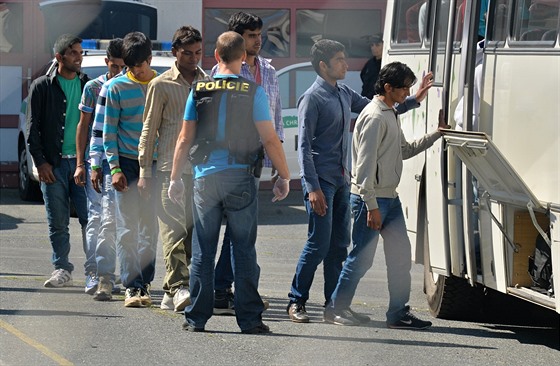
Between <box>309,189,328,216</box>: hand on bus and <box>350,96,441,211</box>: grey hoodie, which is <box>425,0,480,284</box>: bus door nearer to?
<box>350,96,441,211</box>: grey hoodie

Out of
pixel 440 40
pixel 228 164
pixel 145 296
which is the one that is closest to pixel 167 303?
pixel 145 296

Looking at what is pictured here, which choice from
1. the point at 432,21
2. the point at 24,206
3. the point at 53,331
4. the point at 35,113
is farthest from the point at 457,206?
the point at 24,206

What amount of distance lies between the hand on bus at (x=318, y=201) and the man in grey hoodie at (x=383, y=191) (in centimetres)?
20

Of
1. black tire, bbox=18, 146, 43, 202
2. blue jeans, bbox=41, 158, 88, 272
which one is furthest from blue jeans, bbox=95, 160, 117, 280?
black tire, bbox=18, 146, 43, 202

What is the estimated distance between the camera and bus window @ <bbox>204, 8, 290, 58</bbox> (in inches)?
669

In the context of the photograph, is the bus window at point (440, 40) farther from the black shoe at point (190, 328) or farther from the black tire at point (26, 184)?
the black tire at point (26, 184)

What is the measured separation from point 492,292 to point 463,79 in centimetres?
162

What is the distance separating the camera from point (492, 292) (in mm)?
8586

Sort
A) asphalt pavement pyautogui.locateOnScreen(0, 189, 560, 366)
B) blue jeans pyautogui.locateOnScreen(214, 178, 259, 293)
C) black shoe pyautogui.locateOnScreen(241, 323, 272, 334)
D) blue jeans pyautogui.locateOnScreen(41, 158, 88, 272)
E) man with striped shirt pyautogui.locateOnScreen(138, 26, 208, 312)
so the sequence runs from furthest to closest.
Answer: blue jeans pyautogui.locateOnScreen(41, 158, 88, 272) → blue jeans pyautogui.locateOnScreen(214, 178, 259, 293) → man with striped shirt pyautogui.locateOnScreen(138, 26, 208, 312) → black shoe pyautogui.locateOnScreen(241, 323, 272, 334) → asphalt pavement pyautogui.locateOnScreen(0, 189, 560, 366)

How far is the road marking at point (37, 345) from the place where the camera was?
6.79 metres

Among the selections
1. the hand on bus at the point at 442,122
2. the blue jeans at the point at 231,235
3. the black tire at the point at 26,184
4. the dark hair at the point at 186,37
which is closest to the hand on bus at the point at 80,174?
the dark hair at the point at 186,37

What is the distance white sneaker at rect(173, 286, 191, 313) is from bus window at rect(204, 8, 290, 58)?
9.06m

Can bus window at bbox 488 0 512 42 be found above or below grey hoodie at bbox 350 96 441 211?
above

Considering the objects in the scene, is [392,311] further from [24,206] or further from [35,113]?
[24,206]
